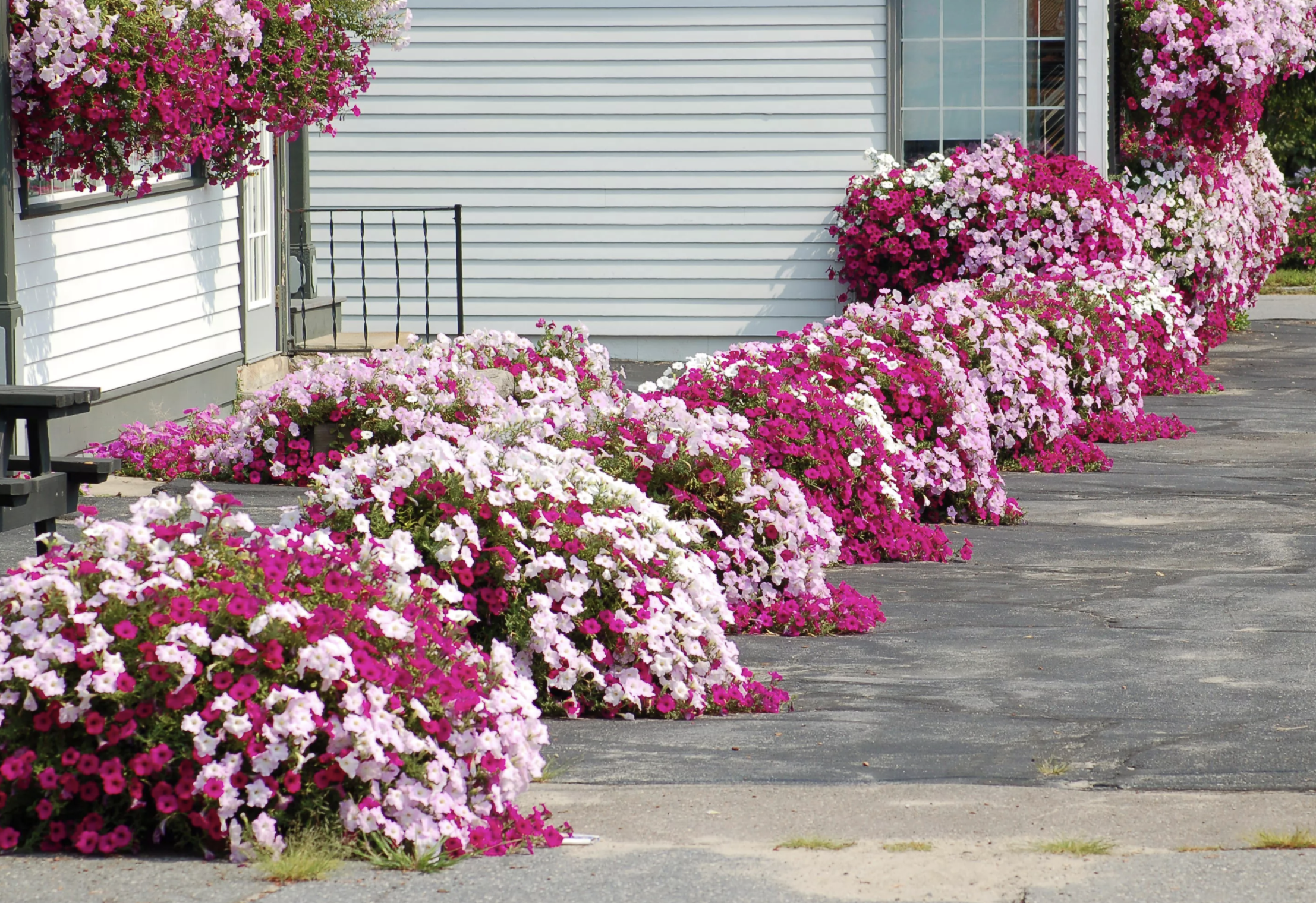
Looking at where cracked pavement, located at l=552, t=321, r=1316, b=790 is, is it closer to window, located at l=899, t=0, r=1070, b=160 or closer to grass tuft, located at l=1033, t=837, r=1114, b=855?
grass tuft, located at l=1033, t=837, r=1114, b=855

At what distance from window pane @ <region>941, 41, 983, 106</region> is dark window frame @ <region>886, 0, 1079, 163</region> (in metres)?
0.39

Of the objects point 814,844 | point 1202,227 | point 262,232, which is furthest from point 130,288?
point 1202,227

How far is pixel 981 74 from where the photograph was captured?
Answer: 16.0 meters

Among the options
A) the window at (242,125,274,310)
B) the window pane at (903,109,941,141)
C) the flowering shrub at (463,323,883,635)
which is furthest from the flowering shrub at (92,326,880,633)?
the window pane at (903,109,941,141)

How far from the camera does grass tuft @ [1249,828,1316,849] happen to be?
4.36 metres

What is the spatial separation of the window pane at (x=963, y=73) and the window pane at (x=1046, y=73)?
0.43 meters

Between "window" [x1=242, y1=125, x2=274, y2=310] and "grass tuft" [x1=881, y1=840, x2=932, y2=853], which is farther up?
"window" [x1=242, y1=125, x2=274, y2=310]

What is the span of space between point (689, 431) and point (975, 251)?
8676 millimetres

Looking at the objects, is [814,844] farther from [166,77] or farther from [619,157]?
[619,157]

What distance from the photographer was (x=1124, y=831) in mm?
4547

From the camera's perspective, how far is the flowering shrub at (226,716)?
4.20 meters

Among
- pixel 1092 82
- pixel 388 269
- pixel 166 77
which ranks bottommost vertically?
pixel 388 269

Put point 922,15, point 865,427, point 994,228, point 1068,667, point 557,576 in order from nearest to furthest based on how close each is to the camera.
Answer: point 557,576
point 1068,667
point 865,427
point 994,228
point 922,15

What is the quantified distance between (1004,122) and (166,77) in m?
8.89
